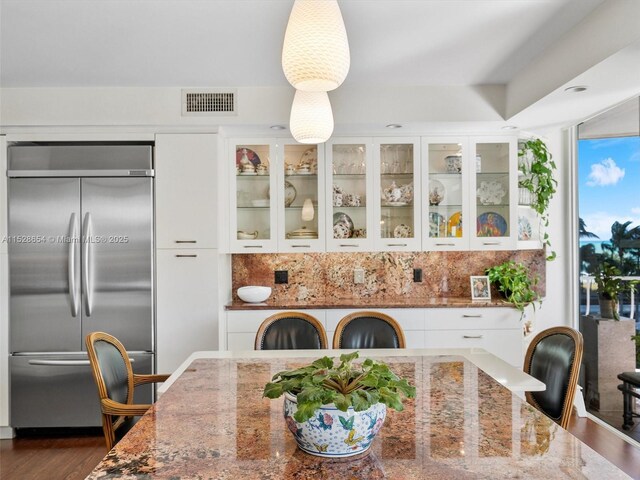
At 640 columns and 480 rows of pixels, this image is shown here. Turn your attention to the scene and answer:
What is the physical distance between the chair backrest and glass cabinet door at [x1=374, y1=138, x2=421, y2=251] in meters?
2.27

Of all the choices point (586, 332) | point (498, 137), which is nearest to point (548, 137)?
point (498, 137)

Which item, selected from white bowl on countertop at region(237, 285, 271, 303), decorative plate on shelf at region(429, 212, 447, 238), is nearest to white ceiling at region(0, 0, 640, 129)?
decorative plate on shelf at region(429, 212, 447, 238)

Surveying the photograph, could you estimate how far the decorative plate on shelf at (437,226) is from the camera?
13.3ft

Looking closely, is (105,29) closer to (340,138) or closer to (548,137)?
(340,138)

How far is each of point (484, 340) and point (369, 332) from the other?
1.35 meters

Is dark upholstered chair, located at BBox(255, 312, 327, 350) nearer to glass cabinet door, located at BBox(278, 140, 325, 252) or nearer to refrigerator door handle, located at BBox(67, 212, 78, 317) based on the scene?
glass cabinet door, located at BBox(278, 140, 325, 252)

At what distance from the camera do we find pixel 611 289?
3.68m

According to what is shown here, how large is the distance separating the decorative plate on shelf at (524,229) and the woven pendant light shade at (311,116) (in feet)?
8.30

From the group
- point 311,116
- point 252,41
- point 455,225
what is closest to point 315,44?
point 311,116

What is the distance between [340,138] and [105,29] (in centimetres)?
194

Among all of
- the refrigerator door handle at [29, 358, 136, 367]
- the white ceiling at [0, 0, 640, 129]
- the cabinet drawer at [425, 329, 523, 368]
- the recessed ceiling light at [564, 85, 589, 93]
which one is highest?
the white ceiling at [0, 0, 640, 129]

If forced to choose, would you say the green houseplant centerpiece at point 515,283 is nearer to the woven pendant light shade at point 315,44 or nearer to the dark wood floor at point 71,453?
the dark wood floor at point 71,453

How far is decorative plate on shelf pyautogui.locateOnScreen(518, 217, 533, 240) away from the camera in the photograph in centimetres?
413

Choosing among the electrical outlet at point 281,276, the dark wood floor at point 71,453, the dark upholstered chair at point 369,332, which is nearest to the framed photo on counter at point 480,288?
the dark wood floor at point 71,453
